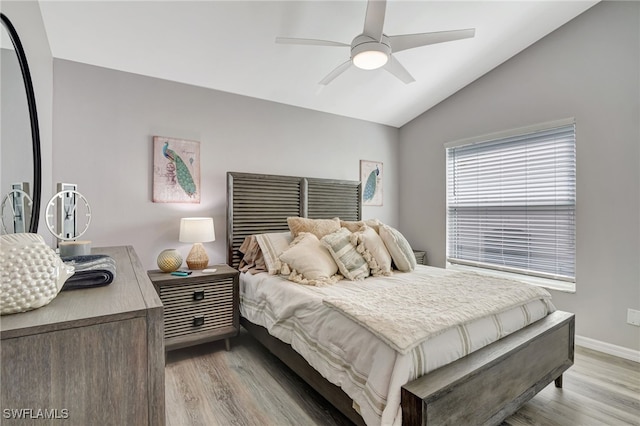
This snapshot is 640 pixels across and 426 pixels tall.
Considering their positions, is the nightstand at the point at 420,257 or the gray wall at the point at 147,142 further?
the nightstand at the point at 420,257

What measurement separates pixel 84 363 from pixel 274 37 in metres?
2.63

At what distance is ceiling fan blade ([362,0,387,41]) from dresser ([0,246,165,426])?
1.91m

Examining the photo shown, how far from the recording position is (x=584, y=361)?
2547 millimetres

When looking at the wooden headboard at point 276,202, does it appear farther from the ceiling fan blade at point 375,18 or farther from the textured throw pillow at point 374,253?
the ceiling fan blade at point 375,18

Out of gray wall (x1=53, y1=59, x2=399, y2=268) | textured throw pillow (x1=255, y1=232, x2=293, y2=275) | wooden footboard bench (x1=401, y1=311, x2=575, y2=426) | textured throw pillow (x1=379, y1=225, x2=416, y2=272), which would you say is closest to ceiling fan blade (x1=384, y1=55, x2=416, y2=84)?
textured throw pillow (x1=379, y1=225, x2=416, y2=272)

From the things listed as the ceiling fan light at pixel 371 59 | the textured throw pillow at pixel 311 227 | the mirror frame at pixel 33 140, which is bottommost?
the textured throw pillow at pixel 311 227

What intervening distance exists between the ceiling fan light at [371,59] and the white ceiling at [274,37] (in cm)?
55

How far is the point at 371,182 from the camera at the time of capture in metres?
4.34

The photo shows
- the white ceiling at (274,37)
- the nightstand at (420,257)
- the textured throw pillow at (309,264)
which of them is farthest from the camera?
the nightstand at (420,257)

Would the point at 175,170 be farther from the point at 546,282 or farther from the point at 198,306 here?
the point at 546,282

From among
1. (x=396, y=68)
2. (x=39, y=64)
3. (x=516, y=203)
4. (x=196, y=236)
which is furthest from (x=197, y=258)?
(x=516, y=203)

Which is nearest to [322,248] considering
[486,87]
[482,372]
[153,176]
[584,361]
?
[482,372]

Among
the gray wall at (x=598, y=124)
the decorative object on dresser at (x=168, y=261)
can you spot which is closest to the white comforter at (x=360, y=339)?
the decorative object on dresser at (x=168, y=261)

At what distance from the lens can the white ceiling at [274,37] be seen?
2.24 m
